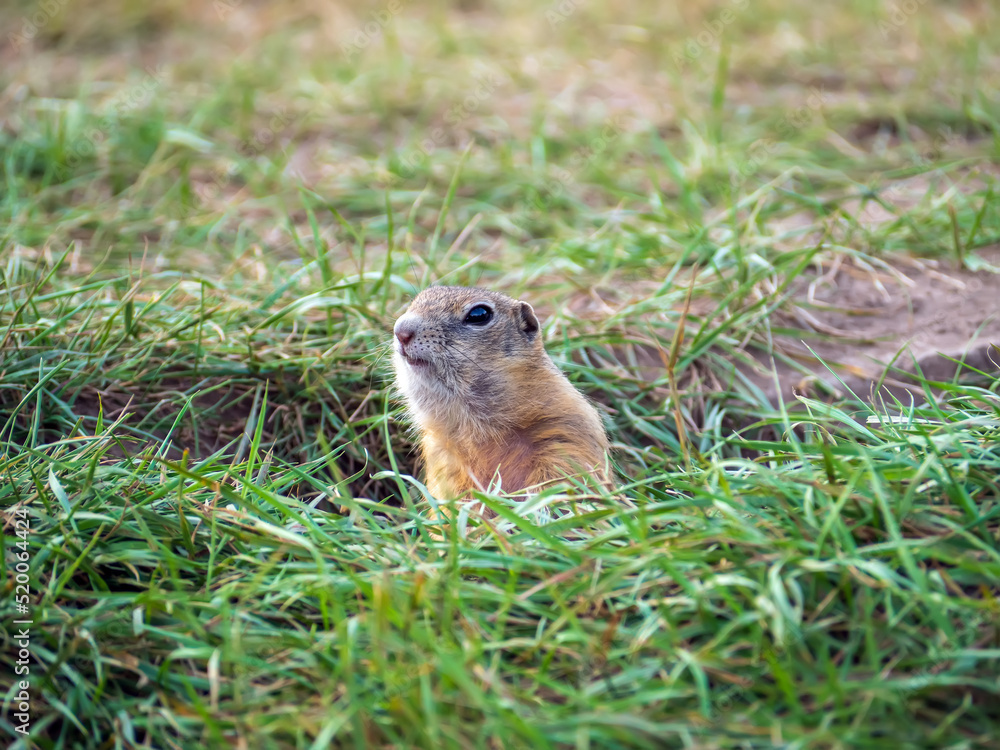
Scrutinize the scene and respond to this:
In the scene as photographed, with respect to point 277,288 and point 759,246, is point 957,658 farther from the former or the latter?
point 277,288

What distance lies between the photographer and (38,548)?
→ 261 cm

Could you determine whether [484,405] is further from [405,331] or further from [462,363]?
[405,331]

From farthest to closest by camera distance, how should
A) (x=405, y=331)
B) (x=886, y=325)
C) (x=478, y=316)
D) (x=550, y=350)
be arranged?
(x=886, y=325) < (x=550, y=350) < (x=478, y=316) < (x=405, y=331)

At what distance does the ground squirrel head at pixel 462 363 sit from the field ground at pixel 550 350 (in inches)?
8.9

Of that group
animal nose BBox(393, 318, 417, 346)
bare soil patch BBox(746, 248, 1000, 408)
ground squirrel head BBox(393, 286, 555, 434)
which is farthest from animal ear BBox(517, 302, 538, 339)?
bare soil patch BBox(746, 248, 1000, 408)

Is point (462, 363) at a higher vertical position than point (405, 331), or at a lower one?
lower

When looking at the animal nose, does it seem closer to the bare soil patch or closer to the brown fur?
the brown fur

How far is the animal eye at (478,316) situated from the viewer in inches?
144

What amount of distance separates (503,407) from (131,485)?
52.9 inches

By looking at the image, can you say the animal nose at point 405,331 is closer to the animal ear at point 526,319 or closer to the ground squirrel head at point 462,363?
the ground squirrel head at point 462,363

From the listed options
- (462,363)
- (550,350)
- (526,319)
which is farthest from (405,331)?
(550,350)

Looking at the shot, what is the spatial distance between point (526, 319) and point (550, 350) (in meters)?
0.56

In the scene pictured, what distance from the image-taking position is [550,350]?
4.28m

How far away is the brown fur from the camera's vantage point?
3492mm
